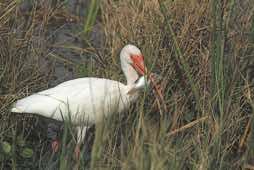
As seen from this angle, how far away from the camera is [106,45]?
627cm

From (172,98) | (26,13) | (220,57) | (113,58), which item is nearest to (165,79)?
(172,98)

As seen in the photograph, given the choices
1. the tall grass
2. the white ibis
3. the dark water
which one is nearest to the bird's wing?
the white ibis

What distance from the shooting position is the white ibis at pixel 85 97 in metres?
5.20

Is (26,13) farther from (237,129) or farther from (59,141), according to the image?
(237,129)

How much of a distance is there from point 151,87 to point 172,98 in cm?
18

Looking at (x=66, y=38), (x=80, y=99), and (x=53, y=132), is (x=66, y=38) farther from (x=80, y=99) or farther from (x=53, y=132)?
(x=80, y=99)

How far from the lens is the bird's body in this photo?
518 cm

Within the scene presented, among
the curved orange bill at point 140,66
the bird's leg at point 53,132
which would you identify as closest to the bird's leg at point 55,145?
the bird's leg at point 53,132

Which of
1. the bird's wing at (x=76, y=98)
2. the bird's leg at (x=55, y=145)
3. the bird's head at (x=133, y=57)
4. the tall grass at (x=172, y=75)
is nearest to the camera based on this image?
the tall grass at (x=172, y=75)

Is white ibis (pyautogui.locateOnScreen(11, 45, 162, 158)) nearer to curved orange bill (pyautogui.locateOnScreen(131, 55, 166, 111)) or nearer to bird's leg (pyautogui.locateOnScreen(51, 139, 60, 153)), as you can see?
curved orange bill (pyautogui.locateOnScreen(131, 55, 166, 111))

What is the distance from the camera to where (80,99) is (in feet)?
17.7

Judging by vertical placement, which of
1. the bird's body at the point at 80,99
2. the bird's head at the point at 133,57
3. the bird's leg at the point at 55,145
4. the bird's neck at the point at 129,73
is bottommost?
the bird's leg at the point at 55,145

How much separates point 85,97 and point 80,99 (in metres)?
0.04

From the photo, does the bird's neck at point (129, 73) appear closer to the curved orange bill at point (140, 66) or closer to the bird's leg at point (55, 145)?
the curved orange bill at point (140, 66)
